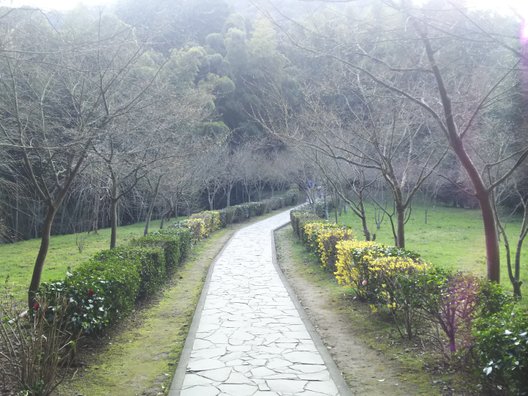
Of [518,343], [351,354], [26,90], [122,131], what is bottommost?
Answer: [351,354]

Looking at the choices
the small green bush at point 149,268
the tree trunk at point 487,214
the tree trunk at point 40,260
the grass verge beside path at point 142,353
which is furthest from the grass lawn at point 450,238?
the tree trunk at point 40,260

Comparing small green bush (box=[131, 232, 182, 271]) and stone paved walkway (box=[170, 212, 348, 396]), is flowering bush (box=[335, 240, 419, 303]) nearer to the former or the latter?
stone paved walkway (box=[170, 212, 348, 396])

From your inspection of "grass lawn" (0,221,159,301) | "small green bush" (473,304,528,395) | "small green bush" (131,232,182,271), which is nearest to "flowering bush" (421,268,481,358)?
"small green bush" (473,304,528,395)

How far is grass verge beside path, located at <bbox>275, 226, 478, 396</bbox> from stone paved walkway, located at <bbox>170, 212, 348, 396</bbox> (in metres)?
0.24

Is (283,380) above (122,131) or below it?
below

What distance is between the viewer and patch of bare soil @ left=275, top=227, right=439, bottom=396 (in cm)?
450

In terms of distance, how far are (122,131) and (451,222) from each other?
71.4 feet

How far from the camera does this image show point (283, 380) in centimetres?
467

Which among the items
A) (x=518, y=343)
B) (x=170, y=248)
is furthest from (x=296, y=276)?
(x=518, y=343)

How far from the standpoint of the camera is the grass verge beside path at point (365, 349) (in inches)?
177

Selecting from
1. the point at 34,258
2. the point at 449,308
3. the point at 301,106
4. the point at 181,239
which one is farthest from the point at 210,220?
the point at 449,308

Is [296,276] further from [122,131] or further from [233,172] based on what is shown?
[233,172]

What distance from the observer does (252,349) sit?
5.64 m

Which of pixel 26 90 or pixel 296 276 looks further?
pixel 296 276
